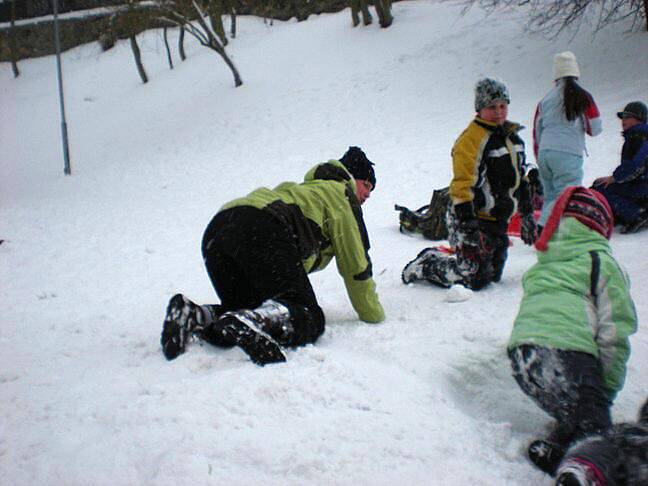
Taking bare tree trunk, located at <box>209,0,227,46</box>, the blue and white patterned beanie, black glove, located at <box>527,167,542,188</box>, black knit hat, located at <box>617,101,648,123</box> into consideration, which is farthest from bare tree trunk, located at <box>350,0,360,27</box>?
the blue and white patterned beanie

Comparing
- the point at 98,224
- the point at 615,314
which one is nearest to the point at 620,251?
the point at 615,314

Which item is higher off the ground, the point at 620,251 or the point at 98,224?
the point at 620,251

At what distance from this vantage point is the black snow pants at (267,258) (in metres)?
3.22

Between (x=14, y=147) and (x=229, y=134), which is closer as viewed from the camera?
(x=229, y=134)

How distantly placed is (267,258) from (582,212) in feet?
5.36

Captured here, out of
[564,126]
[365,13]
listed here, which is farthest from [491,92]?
[365,13]

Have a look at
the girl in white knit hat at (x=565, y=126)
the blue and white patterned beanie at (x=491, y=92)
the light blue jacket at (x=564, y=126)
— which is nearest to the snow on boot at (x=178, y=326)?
the blue and white patterned beanie at (x=491, y=92)

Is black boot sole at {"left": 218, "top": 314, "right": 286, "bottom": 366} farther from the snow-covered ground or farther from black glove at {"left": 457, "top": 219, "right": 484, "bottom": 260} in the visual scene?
black glove at {"left": 457, "top": 219, "right": 484, "bottom": 260}

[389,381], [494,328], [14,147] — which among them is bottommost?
[14,147]

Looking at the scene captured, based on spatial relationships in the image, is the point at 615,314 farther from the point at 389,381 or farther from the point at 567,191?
the point at 389,381

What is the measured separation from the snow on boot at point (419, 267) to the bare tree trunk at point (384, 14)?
16954mm

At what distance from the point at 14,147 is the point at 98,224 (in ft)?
42.4

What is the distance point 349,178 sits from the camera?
3963 millimetres

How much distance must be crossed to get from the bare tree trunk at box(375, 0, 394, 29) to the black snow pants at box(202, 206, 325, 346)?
18.4 metres
